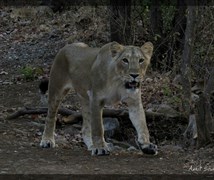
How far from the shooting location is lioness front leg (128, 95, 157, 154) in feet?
21.5

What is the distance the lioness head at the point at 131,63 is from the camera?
6414 millimetres

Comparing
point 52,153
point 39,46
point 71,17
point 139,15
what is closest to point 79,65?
point 52,153

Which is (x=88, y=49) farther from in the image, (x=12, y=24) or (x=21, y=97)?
(x=12, y=24)

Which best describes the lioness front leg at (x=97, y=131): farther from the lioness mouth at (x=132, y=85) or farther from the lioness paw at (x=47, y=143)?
the lioness paw at (x=47, y=143)

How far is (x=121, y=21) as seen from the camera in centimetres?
1302

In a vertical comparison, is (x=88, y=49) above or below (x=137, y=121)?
above

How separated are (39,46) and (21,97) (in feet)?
16.1

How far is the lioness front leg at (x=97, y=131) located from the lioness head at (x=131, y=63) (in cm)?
48

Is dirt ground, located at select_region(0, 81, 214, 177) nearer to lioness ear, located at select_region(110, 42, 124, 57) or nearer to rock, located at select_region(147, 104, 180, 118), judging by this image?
lioness ear, located at select_region(110, 42, 124, 57)

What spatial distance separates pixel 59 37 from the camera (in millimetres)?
16828

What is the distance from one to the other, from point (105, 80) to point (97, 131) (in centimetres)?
53

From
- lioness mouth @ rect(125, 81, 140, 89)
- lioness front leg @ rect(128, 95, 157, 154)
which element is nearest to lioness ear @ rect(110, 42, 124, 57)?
lioness mouth @ rect(125, 81, 140, 89)

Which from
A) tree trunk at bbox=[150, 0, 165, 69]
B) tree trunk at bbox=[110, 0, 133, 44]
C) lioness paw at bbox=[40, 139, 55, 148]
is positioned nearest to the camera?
lioness paw at bbox=[40, 139, 55, 148]

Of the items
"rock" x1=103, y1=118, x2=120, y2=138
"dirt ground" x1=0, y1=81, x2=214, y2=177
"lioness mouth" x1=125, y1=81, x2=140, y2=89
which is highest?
"lioness mouth" x1=125, y1=81, x2=140, y2=89
